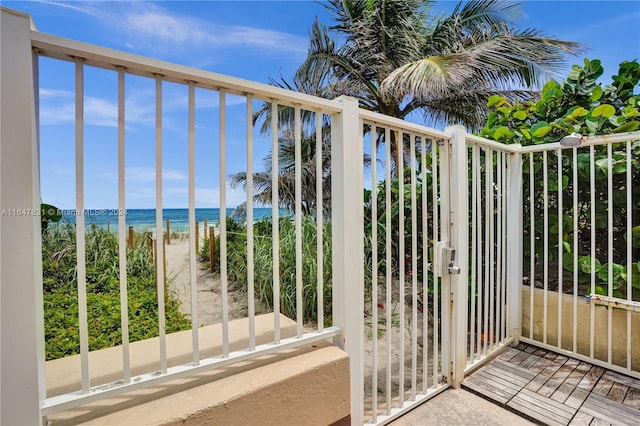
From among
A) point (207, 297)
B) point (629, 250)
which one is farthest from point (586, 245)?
point (207, 297)

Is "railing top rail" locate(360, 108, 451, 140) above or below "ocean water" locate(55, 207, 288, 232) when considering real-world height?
above

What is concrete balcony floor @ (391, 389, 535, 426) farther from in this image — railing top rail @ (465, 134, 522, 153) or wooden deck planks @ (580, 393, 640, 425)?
railing top rail @ (465, 134, 522, 153)

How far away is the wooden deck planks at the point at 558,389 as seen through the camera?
1.79 metres

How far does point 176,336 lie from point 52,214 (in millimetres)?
1374

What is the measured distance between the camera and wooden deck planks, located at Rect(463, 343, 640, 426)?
1.79 m

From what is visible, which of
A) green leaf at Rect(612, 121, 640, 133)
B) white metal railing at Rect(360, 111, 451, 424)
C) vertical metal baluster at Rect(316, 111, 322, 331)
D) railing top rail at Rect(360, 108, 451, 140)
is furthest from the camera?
green leaf at Rect(612, 121, 640, 133)

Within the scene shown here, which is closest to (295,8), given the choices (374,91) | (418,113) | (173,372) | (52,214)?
(374,91)

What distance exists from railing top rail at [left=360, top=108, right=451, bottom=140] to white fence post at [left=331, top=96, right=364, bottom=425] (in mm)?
96

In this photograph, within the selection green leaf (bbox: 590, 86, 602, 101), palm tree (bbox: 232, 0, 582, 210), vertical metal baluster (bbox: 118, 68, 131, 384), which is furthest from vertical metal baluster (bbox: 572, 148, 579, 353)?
palm tree (bbox: 232, 0, 582, 210)

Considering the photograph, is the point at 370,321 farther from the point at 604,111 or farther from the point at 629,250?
the point at 604,111

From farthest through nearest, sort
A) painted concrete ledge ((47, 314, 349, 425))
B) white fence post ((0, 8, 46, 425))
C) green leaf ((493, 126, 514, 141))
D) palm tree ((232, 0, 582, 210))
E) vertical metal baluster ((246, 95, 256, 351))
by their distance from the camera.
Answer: palm tree ((232, 0, 582, 210)) < green leaf ((493, 126, 514, 141)) < vertical metal baluster ((246, 95, 256, 351)) < painted concrete ledge ((47, 314, 349, 425)) < white fence post ((0, 8, 46, 425))

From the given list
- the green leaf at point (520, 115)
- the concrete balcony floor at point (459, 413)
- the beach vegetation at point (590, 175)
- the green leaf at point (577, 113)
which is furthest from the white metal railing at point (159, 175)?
the green leaf at point (520, 115)

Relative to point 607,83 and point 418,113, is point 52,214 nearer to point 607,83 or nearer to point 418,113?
point 607,83

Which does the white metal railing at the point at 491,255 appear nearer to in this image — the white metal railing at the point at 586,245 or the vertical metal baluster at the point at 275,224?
the white metal railing at the point at 586,245
